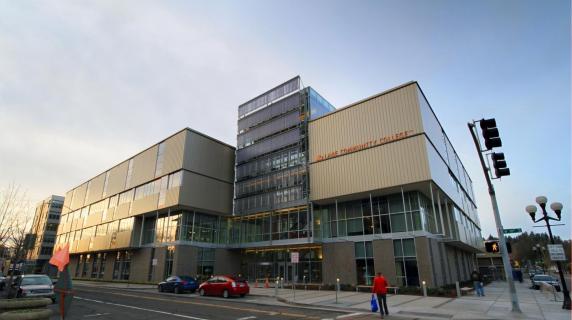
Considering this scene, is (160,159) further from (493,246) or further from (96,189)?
(493,246)

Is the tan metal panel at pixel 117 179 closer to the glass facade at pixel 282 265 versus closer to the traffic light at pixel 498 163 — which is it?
the glass facade at pixel 282 265

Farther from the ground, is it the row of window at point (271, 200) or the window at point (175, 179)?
the window at point (175, 179)

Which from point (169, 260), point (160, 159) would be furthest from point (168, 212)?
point (160, 159)

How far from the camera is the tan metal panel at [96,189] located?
57.2 m

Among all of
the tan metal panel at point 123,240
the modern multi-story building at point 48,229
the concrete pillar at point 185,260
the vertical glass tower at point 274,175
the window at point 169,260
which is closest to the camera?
the vertical glass tower at point 274,175

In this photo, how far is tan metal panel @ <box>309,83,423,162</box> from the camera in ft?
98.8

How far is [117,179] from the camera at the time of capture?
52906 millimetres

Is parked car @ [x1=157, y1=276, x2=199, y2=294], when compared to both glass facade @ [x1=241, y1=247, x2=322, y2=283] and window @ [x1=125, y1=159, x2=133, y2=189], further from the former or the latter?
window @ [x1=125, y1=159, x2=133, y2=189]

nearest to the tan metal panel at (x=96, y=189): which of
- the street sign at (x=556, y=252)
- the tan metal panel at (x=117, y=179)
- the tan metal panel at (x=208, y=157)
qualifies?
the tan metal panel at (x=117, y=179)

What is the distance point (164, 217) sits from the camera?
140 feet

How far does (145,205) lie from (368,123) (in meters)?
30.8

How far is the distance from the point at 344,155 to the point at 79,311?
82.0 ft

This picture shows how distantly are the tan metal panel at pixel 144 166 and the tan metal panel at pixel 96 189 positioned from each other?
1255cm

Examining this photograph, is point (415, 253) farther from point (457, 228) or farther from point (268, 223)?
point (268, 223)
